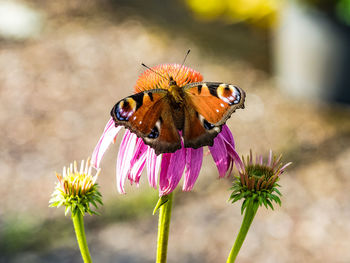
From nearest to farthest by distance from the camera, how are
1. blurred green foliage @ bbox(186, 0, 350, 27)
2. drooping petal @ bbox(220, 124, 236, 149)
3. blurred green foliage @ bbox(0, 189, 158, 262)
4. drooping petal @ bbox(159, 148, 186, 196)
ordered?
drooping petal @ bbox(159, 148, 186, 196) < drooping petal @ bbox(220, 124, 236, 149) < blurred green foliage @ bbox(0, 189, 158, 262) < blurred green foliage @ bbox(186, 0, 350, 27)

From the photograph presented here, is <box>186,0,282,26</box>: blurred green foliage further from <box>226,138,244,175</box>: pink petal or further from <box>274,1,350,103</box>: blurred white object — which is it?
<box>226,138,244,175</box>: pink petal

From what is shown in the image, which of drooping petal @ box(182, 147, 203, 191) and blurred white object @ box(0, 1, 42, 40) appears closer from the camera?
drooping petal @ box(182, 147, 203, 191)

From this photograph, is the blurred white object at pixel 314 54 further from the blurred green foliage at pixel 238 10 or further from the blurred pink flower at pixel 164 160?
the blurred pink flower at pixel 164 160

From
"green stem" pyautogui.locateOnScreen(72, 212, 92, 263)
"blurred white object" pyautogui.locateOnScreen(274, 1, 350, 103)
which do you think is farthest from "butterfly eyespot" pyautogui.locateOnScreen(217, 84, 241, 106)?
"blurred white object" pyautogui.locateOnScreen(274, 1, 350, 103)

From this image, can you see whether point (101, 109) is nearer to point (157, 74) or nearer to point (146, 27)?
point (146, 27)

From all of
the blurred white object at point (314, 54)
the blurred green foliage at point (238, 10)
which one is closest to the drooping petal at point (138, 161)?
the blurred white object at point (314, 54)

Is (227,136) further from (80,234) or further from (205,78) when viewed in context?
(205,78)
